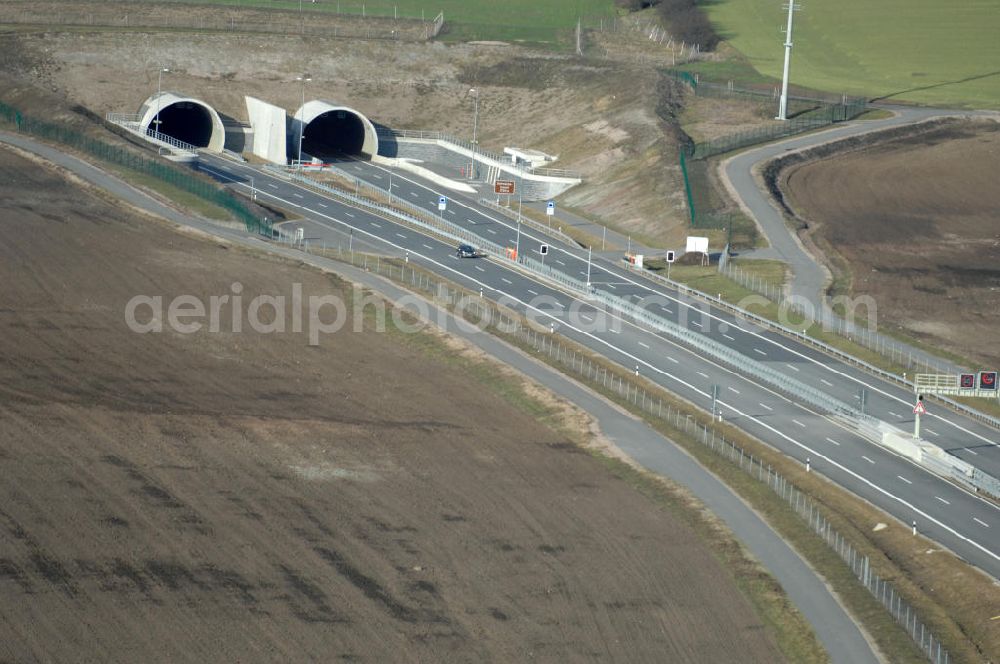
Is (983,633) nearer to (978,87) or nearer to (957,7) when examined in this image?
(978,87)

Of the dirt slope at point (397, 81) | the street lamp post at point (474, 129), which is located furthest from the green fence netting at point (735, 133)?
the street lamp post at point (474, 129)

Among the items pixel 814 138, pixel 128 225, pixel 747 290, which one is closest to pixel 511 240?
pixel 747 290

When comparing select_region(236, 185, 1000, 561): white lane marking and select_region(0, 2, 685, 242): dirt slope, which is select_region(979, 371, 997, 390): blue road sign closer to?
select_region(236, 185, 1000, 561): white lane marking

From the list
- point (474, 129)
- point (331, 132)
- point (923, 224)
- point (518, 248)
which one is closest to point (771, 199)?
point (923, 224)

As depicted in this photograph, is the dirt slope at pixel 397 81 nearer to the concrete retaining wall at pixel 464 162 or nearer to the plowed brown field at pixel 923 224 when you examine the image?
the concrete retaining wall at pixel 464 162

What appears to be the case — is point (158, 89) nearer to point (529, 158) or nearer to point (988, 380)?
point (529, 158)
